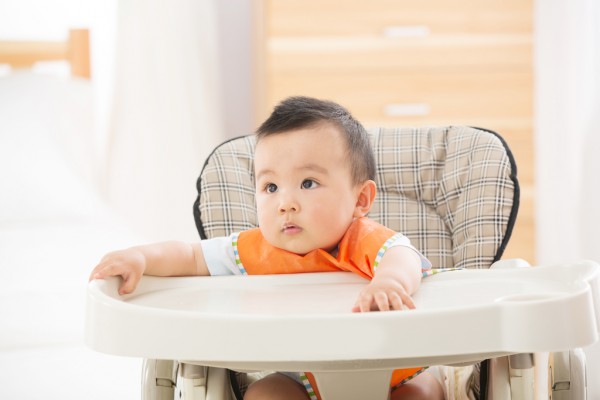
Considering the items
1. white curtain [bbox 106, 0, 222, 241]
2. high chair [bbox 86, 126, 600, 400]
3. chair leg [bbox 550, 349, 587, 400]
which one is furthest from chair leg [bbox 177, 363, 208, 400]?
white curtain [bbox 106, 0, 222, 241]

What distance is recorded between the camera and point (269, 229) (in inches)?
42.3

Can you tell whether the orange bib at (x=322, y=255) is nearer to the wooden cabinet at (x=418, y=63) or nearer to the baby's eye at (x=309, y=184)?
the baby's eye at (x=309, y=184)

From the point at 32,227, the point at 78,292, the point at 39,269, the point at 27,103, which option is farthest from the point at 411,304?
the point at 27,103

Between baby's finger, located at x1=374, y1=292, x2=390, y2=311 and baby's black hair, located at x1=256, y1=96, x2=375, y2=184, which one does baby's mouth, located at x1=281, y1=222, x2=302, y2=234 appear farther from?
baby's finger, located at x1=374, y1=292, x2=390, y2=311

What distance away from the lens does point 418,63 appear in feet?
8.44

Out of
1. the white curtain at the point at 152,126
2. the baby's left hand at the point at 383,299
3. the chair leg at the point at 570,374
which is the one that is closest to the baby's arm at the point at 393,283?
the baby's left hand at the point at 383,299

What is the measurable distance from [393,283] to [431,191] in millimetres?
529

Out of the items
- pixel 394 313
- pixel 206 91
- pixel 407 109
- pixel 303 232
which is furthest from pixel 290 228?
pixel 206 91

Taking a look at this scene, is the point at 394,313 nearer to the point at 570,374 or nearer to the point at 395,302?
the point at 395,302

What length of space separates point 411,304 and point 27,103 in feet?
6.38

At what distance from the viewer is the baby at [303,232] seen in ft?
3.46

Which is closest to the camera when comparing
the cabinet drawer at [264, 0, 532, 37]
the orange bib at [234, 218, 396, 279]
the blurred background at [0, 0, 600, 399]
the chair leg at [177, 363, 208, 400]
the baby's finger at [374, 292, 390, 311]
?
the baby's finger at [374, 292, 390, 311]

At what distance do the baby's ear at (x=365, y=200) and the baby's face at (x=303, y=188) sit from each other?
6cm

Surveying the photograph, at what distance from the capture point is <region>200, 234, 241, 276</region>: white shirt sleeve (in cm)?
115
